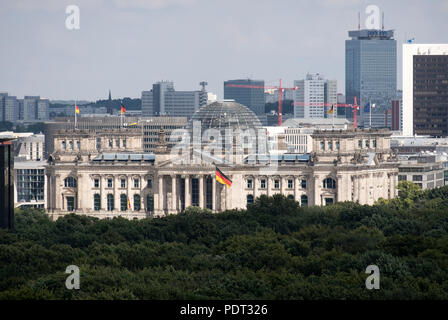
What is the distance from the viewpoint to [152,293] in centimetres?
13725

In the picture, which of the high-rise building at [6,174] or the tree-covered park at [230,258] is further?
the high-rise building at [6,174]

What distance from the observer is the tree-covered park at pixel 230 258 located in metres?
139

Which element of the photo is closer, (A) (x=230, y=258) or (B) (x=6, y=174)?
(A) (x=230, y=258)

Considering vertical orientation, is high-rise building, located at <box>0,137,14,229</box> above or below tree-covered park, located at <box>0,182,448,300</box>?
above

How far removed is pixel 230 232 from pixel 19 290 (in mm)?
53955

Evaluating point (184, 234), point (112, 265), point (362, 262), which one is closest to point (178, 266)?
point (112, 265)

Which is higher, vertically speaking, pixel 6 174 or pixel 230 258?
pixel 6 174

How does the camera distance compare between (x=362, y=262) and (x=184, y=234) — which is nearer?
(x=362, y=262)

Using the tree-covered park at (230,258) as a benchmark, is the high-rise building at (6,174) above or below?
above

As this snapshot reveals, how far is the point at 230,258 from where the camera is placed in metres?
163

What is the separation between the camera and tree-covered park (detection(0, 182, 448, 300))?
139 meters

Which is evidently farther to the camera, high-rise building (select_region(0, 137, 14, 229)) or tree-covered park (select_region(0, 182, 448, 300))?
high-rise building (select_region(0, 137, 14, 229))

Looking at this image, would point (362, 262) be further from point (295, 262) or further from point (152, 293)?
point (152, 293)
